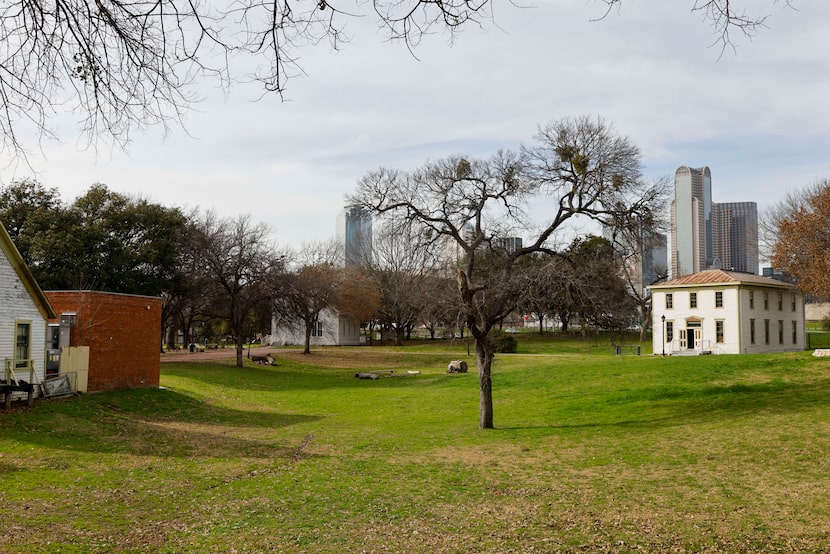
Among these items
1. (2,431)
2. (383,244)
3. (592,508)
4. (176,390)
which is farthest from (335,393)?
(383,244)

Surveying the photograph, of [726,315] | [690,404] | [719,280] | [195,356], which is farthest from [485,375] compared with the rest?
[195,356]

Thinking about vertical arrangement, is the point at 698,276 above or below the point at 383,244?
below

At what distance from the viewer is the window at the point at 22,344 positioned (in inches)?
842

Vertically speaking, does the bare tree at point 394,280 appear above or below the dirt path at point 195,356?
above

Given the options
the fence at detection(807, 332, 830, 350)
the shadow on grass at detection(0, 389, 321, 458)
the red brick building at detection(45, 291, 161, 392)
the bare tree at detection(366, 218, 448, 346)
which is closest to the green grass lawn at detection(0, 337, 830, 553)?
the shadow on grass at detection(0, 389, 321, 458)

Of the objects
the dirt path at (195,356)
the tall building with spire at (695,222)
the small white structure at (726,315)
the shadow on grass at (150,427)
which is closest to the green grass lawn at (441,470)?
the shadow on grass at (150,427)

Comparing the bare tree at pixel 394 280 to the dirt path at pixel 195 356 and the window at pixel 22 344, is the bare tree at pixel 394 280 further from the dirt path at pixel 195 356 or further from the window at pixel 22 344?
the window at pixel 22 344

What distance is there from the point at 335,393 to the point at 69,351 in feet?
42.7

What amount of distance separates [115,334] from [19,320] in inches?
217

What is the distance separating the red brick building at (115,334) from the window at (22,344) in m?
3.70

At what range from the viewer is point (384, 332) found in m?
84.5

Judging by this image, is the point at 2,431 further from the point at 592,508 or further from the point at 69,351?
the point at 592,508

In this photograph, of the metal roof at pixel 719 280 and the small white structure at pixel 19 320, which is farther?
the metal roof at pixel 719 280

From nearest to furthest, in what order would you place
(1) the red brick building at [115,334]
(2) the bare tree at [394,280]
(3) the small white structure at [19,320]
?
(3) the small white structure at [19,320] → (1) the red brick building at [115,334] → (2) the bare tree at [394,280]
